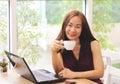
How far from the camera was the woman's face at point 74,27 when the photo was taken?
212 cm

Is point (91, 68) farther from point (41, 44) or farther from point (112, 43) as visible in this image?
point (112, 43)

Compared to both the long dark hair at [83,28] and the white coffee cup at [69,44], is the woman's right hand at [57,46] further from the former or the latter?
the long dark hair at [83,28]

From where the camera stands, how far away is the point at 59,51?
7.07 ft

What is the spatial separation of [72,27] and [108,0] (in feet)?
5.14

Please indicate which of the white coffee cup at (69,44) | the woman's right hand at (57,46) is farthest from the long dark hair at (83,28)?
the white coffee cup at (69,44)

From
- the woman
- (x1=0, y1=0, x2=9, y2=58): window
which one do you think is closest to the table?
the woman

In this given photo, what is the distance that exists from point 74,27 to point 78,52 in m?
0.25

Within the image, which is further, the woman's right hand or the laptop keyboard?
the woman's right hand

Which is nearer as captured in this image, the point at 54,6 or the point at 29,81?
the point at 29,81

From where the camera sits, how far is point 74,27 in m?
2.13

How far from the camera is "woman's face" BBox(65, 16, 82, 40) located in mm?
2115

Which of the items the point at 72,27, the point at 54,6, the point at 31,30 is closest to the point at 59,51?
the point at 72,27

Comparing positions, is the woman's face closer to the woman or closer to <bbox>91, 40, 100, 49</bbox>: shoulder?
the woman

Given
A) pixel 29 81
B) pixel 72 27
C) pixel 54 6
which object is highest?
pixel 54 6
